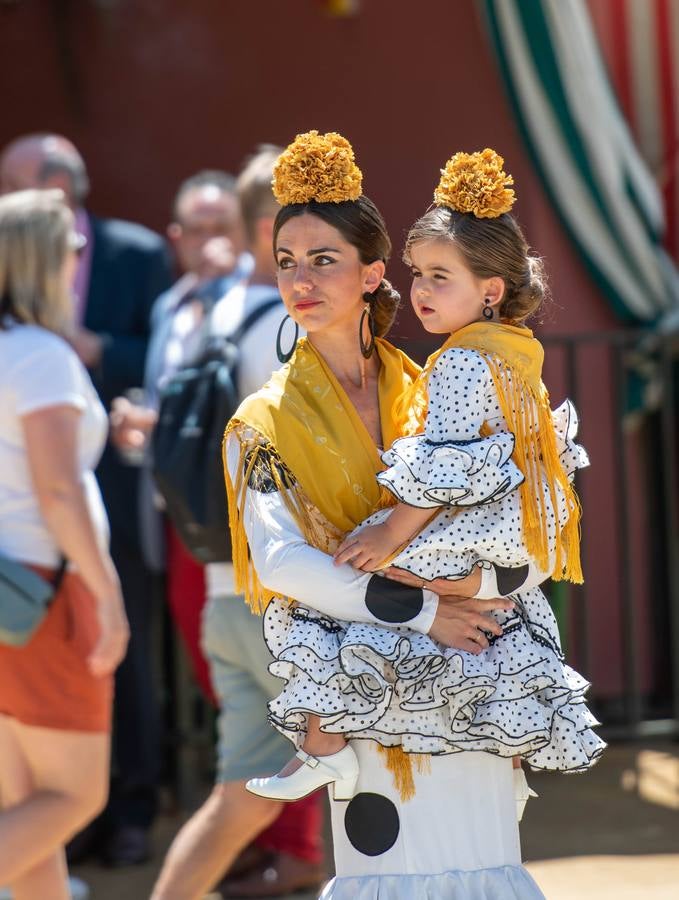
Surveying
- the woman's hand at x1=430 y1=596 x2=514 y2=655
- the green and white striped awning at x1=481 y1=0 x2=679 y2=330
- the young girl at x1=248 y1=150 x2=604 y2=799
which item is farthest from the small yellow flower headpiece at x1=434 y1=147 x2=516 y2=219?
the green and white striped awning at x1=481 y1=0 x2=679 y2=330

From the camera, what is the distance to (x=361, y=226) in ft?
9.99

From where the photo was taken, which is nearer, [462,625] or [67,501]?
[462,625]

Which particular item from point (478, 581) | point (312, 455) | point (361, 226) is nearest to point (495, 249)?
point (361, 226)

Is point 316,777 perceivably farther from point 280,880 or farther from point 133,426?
point 280,880

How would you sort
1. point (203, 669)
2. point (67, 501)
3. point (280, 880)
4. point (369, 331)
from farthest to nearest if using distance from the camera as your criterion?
point (203, 669), point (280, 880), point (67, 501), point (369, 331)

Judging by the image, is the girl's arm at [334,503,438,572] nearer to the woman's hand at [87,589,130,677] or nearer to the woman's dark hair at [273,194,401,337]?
the woman's dark hair at [273,194,401,337]

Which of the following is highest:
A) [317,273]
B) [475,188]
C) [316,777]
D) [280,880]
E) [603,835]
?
[475,188]

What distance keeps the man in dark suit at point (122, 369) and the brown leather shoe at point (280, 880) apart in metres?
0.55

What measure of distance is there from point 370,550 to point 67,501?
4.13ft

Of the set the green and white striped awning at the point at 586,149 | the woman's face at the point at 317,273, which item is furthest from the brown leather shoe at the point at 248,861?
the green and white striped awning at the point at 586,149

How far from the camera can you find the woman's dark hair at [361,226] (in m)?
3.02

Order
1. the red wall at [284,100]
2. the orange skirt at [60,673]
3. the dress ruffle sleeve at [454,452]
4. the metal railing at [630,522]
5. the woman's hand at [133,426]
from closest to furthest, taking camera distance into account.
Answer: the dress ruffle sleeve at [454,452], the orange skirt at [60,673], the woman's hand at [133,426], the metal railing at [630,522], the red wall at [284,100]

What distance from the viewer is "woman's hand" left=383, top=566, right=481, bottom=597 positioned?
2.87 metres

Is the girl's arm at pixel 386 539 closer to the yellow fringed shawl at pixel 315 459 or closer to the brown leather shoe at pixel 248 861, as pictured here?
the yellow fringed shawl at pixel 315 459
